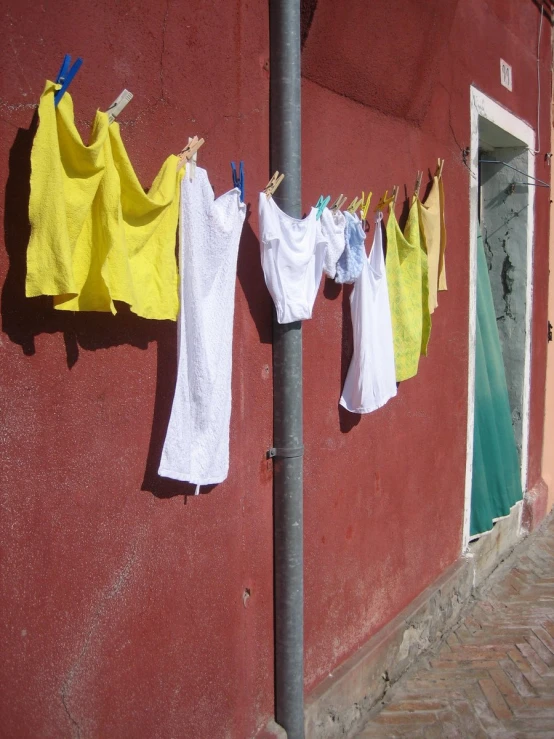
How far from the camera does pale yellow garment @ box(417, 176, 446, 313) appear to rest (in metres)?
4.07

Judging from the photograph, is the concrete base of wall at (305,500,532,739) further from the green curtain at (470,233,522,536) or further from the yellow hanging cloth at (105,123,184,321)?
the yellow hanging cloth at (105,123,184,321)

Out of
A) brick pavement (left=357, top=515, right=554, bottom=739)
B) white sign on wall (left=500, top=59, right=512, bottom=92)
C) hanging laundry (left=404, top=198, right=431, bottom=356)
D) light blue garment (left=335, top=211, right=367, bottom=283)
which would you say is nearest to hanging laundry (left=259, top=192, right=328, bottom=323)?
light blue garment (left=335, top=211, right=367, bottom=283)

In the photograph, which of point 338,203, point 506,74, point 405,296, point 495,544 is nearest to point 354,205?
point 338,203

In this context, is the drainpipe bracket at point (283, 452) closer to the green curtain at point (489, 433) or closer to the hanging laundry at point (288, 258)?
the hanging laundry at point (288, 258)

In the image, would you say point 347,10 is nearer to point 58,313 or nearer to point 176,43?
point 176,43

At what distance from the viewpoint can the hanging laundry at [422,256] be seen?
12.8ft

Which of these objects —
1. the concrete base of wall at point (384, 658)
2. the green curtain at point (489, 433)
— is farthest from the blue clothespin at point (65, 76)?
the green curtain at point (489, 433)

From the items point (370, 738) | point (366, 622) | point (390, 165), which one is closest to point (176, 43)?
point (390, 165)

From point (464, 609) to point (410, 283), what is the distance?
7.71 ft

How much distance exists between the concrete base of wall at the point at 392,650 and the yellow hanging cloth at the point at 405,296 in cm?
140

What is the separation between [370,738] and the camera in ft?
11.6

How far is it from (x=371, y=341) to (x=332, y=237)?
581 millimetres

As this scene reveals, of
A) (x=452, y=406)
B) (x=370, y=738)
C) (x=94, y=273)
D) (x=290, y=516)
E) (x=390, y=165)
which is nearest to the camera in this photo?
(x=94, y=273)

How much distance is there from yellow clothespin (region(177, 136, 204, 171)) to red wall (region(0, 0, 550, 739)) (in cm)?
9
